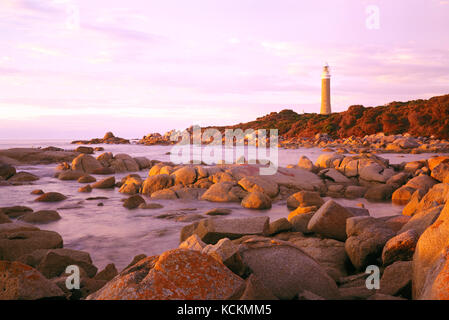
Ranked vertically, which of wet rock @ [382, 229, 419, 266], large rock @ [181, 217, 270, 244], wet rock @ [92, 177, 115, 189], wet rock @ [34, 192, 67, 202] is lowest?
wet rock @ [34, 192, 67, 202]

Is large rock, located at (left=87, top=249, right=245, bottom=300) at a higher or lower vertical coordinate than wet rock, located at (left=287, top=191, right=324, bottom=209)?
Result: higher

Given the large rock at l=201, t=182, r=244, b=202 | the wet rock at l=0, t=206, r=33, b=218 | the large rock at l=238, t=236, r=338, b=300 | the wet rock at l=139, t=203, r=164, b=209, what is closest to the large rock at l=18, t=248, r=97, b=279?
the large rock at l=238, t=236, r=338, b=300

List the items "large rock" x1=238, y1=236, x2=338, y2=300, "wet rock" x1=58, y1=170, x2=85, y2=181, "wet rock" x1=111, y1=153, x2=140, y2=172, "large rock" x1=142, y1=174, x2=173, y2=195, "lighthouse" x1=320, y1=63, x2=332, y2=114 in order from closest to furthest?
"large rock" x1=238, y1=236, x2=338, y2=300
"large rock" x1=142, y1=174, x2=173, y2=195
"wet rock" x1=58, y1=170, x2=85, y2=181
"wet rock" x1=111, y1=153, x2=140, y2=172
"lighthouse" x1=320, y1=63, x2=332, y2=114

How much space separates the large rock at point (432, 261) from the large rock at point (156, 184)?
1122cm

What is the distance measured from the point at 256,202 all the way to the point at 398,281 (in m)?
7.48

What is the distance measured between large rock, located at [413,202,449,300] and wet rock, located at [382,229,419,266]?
0.79 metres

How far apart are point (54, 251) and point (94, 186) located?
10.8 meters

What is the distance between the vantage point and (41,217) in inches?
376

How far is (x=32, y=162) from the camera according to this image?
2917 centimetres

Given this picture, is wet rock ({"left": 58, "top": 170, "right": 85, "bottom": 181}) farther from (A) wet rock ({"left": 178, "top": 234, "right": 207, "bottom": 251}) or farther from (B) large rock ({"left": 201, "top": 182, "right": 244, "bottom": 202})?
(A) wet rock ({"left": 178, "top": 234, "right": 207, "bottom": 251})

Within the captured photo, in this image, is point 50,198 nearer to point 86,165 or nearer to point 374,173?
point 86,165

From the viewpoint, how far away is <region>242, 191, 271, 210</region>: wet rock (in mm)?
11211

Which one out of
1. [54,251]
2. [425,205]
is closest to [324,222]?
[425,205]
